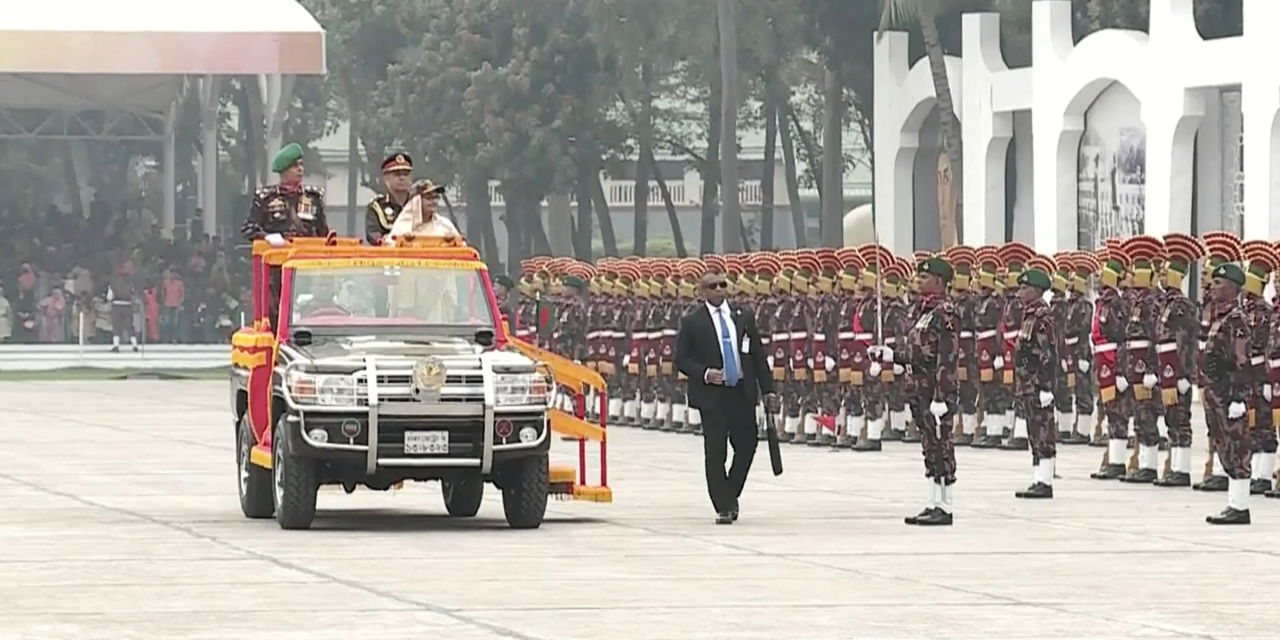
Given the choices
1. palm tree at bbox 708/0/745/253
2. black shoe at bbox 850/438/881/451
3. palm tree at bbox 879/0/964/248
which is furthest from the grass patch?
black shoe at bbox 850/438/881/451

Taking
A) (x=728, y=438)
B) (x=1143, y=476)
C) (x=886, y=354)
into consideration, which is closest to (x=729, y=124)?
(x=886, y=354)

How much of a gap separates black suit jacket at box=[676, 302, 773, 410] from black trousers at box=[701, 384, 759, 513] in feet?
0.16

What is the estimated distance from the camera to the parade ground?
1362 cm

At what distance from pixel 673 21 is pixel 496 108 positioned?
4026 millimetres

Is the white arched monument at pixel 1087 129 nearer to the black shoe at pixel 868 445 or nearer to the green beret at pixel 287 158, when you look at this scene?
the black shoe at pixel 868 445

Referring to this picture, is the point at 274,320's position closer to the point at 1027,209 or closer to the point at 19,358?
the point at 1027,209

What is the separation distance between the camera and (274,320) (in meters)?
20.2

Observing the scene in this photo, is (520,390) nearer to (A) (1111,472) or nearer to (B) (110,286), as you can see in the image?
(A) (1111,472)

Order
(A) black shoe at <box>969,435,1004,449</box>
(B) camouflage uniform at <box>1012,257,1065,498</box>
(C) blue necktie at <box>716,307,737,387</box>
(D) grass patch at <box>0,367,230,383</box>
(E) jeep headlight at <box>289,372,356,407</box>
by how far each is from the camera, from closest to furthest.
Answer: (E) jeep headlight at <box>289,372,356,407</box> < (C) blue necktie at <box>716,307,737,387</box> < (B) camouflage uniform at <box>1012,257,1065,498</box> < (A) black shoe at <box>969,435,1004,449</box> < (D) grass patch at <box>0,367,230,383</box>

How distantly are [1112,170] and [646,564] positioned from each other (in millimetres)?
28696

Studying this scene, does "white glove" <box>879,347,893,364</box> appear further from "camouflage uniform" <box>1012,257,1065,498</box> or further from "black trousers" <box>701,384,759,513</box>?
"black trousers" <box>701,384,759,513</box>

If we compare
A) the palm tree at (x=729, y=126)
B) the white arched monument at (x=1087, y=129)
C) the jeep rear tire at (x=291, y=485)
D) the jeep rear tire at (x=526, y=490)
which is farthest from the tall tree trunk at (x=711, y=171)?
the jeep rear tire at (x=291, y=485)

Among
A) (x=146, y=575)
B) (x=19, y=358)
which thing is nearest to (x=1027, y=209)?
(x=19, y=358)

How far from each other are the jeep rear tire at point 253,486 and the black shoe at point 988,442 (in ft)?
39.2
